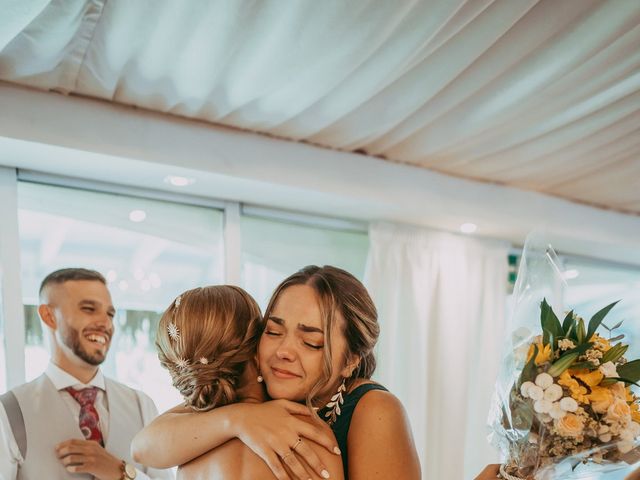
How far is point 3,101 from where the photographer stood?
3.23 metres

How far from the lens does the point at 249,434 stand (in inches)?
76.3

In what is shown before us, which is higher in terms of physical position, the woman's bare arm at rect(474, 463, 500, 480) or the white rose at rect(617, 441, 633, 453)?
the white rose at rect(617, 441, 633, 453)

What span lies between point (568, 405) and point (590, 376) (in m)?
0.13

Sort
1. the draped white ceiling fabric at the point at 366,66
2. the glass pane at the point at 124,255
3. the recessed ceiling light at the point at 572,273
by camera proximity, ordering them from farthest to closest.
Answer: the recessed ceiling light at the point at 572,273, the glass pane at the point at 124,255, the draped white ceiling fabric at the point at 366,66

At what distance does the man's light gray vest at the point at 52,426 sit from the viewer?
10.6 feet

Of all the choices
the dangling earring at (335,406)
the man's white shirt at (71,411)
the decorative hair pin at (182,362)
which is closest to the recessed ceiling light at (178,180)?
the man's white shirt at (71,411)

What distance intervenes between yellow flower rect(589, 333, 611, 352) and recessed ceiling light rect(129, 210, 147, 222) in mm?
2642

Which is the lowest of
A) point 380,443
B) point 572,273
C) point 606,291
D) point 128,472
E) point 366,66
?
point 128,472

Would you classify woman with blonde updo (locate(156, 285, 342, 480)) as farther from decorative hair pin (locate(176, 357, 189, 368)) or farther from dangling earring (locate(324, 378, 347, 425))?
dangling earring (locate(324, 378, 347, 425))

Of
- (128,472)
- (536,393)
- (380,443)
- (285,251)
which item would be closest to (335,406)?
(380,443)

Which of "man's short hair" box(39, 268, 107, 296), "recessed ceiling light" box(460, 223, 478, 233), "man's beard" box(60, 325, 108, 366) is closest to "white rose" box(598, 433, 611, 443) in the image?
"man's beard" box(60, 325, 108, 366)

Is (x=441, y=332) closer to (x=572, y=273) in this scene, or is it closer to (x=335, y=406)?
(x=572, y=273)

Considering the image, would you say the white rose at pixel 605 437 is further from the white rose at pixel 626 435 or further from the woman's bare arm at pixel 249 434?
the woman's bare arm at pixel 249 434

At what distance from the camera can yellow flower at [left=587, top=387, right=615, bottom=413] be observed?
77.9 inches
